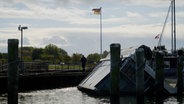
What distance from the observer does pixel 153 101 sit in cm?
2712

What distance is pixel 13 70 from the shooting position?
17609mm

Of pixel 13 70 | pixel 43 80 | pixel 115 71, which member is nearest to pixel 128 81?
pixel 115 71

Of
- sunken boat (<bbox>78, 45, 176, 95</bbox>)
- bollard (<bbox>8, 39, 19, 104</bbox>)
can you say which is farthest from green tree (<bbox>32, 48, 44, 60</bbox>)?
bollard (<bbox>8, 39, 19, 104</bbox>)

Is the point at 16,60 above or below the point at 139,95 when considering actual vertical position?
above

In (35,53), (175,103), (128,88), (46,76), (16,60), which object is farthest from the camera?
(35,53)

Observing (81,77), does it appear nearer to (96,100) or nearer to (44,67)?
(44,67)

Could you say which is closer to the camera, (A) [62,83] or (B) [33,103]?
(B) [33,103]

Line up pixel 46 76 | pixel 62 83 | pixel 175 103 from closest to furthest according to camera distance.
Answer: pixel 175 103 → pixel 46 76 → pixel 62 83

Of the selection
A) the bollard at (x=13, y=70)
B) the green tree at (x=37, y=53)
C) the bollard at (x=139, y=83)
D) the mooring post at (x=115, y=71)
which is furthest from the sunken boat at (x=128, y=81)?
the green tree at (x=37, y=53)

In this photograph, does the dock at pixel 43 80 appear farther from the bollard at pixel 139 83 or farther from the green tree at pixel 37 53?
the green tree at pixel 37 53

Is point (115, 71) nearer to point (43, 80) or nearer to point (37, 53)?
point (43, 80)

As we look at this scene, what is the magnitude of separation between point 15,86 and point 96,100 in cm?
997

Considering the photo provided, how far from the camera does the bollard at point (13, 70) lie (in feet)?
57.6

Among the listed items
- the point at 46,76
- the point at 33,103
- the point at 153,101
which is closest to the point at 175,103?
the point at 153,101
